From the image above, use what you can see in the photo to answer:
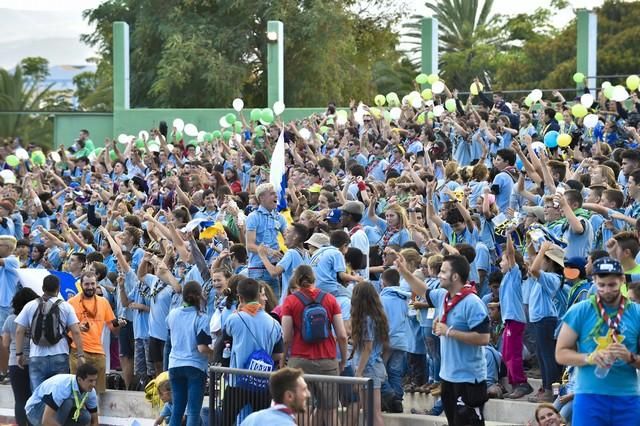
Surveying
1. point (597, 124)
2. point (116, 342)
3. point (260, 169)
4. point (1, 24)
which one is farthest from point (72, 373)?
point (1, 24)

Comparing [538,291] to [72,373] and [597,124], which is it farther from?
[597,124]

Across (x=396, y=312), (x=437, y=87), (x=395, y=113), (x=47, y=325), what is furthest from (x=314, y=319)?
(x=437, y=87)

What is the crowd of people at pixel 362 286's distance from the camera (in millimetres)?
11617

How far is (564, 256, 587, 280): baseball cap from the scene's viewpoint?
12902 millimetres

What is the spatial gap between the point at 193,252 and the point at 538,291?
398 cm

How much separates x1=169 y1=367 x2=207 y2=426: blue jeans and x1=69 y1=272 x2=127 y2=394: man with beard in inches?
86.9

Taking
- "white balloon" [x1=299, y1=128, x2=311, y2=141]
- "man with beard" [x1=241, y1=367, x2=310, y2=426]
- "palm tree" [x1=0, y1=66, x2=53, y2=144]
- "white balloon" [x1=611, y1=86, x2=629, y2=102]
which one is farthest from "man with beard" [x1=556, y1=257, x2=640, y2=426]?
"palm tree" [x1=0, y1=66, x2=53, y2=144]

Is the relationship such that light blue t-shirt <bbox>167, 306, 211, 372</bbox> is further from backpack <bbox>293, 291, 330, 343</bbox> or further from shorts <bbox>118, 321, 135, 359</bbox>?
shorts <bbox>118, 321, 135, 359</bbox>

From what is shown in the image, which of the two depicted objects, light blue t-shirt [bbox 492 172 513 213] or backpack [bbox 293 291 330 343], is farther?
light blue t-shirt [bbox 492 172 513 213]

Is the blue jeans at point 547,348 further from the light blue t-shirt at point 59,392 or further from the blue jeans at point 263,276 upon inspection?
the light blue t-shirt at point 59,392

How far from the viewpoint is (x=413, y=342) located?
47.5 feet

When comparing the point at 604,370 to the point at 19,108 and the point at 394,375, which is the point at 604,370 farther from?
the point at 19,108

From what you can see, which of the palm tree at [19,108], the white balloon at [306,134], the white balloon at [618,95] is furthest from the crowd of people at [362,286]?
the palm tree at [19,108]

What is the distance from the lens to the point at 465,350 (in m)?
11.7
